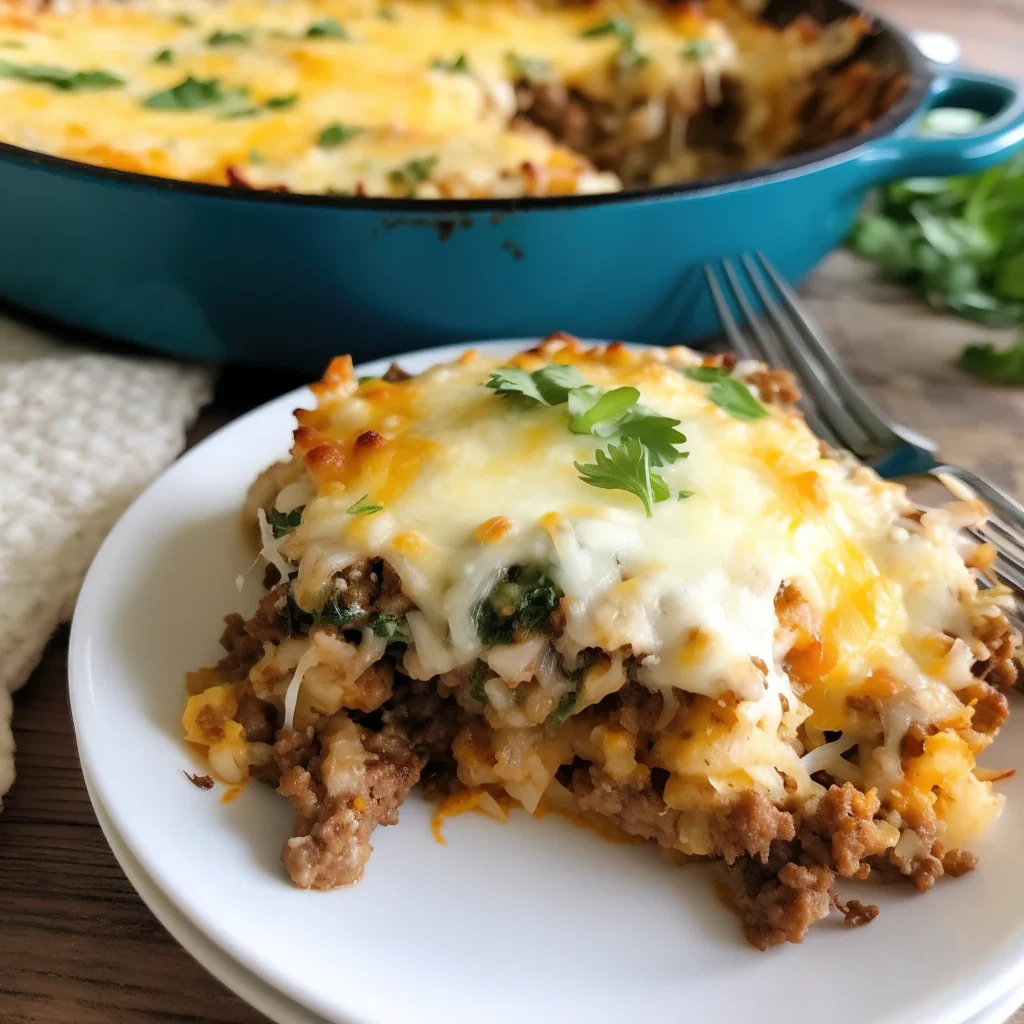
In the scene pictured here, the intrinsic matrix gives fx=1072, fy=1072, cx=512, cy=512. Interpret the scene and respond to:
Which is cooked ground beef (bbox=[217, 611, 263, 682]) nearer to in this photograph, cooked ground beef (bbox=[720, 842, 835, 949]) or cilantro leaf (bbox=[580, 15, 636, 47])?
cooked ground beef (bbox=[720, 842, 835, 949])

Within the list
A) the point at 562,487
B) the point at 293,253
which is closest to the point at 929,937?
the point at 562,487

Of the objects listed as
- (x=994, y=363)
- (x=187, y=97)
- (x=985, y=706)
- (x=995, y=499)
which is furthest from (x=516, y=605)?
(x=187, y=97)

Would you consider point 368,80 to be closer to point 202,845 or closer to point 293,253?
point 293,253

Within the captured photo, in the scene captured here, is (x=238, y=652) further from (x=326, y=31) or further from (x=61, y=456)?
(x=326, y=31)

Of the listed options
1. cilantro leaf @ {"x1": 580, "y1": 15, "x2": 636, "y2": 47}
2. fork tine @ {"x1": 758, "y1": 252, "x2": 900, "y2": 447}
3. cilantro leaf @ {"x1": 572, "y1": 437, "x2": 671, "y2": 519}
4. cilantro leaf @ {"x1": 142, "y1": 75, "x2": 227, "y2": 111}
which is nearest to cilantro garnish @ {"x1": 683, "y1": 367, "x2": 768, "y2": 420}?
cilantro leaf @ {"x1": 572, "y1": 437, "x2": 671, "y2": 519}

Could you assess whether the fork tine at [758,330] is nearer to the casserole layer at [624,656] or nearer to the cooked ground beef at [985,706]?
the casserole layer at [624,656]

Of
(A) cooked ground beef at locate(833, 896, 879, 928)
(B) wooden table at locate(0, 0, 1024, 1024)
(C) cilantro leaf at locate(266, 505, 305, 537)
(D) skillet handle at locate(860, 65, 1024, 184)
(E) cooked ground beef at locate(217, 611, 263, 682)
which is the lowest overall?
(B) wooden table at locate(0, 0, 1024, 1024)
